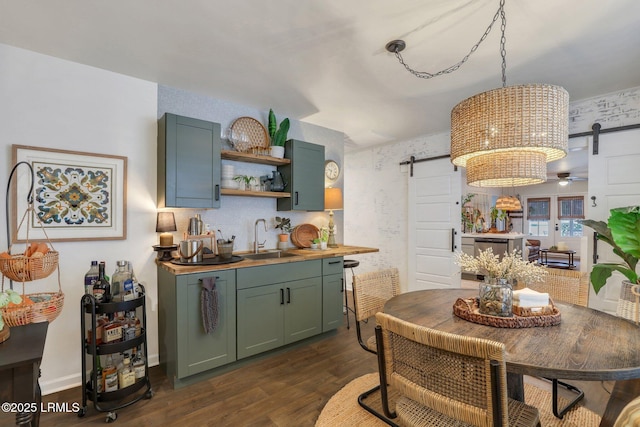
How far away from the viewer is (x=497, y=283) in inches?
64.6

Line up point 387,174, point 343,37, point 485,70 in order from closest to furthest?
point 343,37 < point 485,70 < point 387,174

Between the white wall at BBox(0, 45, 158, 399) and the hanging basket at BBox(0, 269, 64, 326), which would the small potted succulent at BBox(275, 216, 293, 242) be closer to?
the white wall at BBox(0, 45, 158, 399)

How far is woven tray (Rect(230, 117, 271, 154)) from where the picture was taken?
3105 millimetres

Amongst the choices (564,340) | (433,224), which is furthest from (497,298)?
(433,224)

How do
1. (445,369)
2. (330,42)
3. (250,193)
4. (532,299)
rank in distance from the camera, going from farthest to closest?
(250,193) < (330,42) < (532,299) < (445,369)

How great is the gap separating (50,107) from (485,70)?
3.45 metres

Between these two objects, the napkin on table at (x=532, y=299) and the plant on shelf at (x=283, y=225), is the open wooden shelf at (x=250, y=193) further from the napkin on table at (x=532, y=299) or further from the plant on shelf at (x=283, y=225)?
the napkin on table at (x=532, y=299)

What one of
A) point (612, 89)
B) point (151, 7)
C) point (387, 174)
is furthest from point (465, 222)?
point (151, 7)

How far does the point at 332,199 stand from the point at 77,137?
2.47 m

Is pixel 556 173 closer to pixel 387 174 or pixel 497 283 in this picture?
pixel 387 174

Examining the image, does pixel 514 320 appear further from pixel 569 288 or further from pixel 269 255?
pixel 269 255

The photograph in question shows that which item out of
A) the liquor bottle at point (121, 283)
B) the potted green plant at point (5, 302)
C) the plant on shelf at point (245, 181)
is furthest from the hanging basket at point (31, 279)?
the plant on shelf at point (245, 181)

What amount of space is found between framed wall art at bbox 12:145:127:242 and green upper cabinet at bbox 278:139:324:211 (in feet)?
4.93

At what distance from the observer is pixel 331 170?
4.01 m
